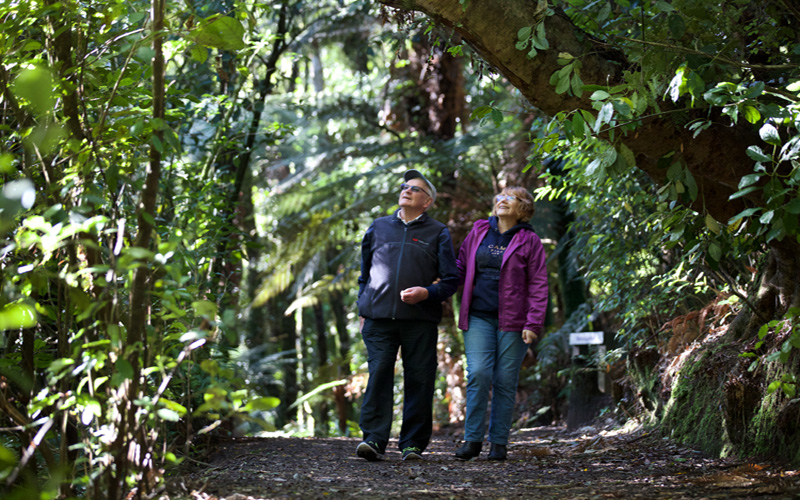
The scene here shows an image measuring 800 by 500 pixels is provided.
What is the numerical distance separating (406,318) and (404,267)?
32 centimetres

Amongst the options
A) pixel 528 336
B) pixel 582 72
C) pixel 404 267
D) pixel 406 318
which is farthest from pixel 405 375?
pixel 582 72

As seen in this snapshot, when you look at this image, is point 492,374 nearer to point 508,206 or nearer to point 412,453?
point 412,453

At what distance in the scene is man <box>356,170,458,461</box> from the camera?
4258 millimetres

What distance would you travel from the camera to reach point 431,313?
172 inches

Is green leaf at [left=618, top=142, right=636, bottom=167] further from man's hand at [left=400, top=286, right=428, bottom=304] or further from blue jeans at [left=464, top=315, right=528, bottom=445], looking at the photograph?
blue jeans at [left=464, top=315, right=528, bottom=445]

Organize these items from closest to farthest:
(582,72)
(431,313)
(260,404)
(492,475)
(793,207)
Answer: (260,404) < (793,207) < (582,72) < (492,475) < (431,313)

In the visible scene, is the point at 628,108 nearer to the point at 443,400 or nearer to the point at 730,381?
the point at 730,381

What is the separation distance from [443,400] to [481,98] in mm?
5200

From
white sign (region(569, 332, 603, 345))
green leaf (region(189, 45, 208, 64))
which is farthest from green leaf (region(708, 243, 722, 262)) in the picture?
white sign (region(569, 332, 603, 345))

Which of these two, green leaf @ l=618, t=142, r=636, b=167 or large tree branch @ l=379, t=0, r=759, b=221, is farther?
large tree branch @ l=379, t=0, r=759, b=221

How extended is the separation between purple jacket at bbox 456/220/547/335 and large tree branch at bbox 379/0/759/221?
134 centimetres

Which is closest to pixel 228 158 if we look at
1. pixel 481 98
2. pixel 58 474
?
pixel 58 474

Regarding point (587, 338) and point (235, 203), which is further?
point (587, 338)

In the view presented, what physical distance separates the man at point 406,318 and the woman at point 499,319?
0.24 metres
